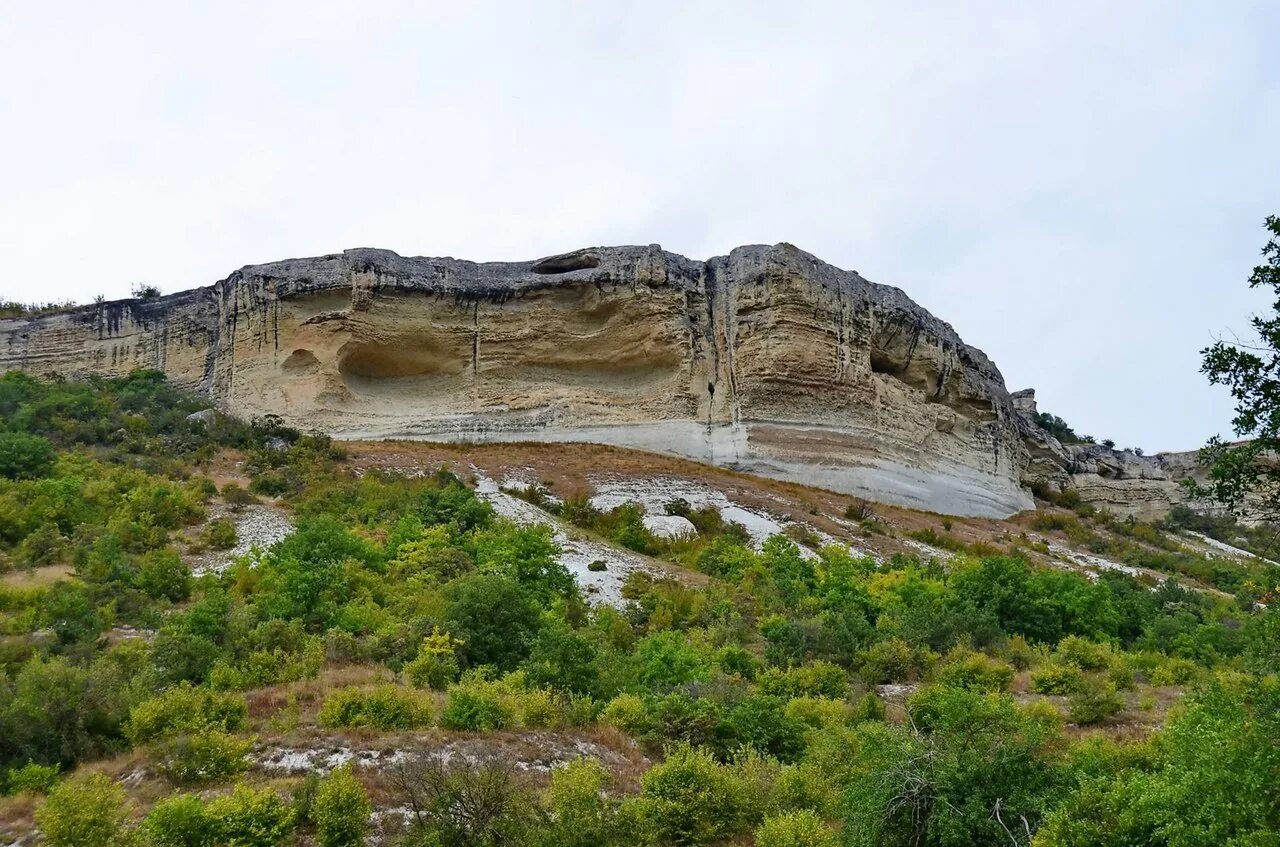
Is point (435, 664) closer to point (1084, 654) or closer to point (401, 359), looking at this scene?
point (1084, 654)

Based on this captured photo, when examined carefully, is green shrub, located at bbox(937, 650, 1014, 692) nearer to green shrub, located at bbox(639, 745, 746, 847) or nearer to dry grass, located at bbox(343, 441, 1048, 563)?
green shrub, located at bbox(639, 745, 746, 847)

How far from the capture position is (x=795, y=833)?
684cm

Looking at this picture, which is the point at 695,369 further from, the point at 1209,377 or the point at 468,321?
Result: the point at 1209,377

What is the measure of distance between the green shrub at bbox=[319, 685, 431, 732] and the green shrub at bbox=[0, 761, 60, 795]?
214 centimetres

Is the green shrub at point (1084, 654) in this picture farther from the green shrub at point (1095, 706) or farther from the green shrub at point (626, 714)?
the green shrub at point (626, 714)

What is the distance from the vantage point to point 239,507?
19.4 metres

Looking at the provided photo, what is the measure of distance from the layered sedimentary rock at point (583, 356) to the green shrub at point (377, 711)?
63.9 ft

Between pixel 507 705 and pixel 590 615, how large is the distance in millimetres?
5418

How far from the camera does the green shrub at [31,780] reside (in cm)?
789

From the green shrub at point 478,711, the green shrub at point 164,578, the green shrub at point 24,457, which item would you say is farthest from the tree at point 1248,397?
the green shrub at point 24,457

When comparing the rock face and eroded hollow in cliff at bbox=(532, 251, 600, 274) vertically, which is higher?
eroded hollow in cliff at bbox=(532, 251, 600, 274)

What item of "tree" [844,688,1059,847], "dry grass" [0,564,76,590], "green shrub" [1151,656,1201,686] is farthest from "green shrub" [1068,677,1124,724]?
"dry grass" [0,564,76,590]

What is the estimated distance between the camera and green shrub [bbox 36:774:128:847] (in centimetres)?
648

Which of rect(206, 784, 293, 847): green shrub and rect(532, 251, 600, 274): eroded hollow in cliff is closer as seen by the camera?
rect(206, 784, 293, 847): green shrub
